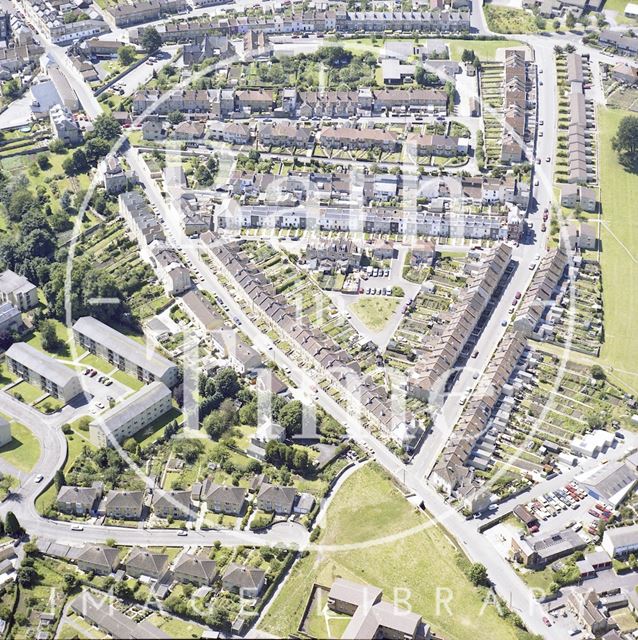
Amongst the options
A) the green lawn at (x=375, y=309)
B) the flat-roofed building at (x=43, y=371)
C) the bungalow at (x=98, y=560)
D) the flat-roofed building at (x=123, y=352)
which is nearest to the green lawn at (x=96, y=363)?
the flat-roofed building at (x=123, y=352)

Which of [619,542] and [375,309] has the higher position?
[375,309]

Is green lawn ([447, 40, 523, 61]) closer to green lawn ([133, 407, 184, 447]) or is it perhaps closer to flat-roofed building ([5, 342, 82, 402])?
green lawn ([133, 407, 184, 447])

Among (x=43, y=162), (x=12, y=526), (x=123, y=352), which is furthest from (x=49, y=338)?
(x=43, y=162)

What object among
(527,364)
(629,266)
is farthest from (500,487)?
(629,266)

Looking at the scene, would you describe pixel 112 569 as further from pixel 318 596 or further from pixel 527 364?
pixel 527 364

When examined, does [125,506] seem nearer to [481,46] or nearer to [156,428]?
[156,428]

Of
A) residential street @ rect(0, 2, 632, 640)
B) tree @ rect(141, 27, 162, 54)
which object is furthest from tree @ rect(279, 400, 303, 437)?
tree @ rect(141, 27, 162, 54)

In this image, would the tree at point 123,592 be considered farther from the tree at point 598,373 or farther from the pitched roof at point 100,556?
the tree at point 598,373
